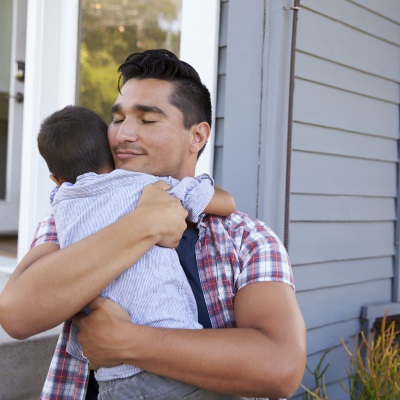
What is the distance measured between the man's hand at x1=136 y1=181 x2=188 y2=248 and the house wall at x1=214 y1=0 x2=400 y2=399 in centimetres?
114

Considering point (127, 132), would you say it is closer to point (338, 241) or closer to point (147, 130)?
point (147, 130)

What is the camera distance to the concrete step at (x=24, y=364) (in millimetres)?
2045

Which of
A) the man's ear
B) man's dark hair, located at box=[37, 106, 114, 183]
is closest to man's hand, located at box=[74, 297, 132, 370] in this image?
man's dark hair, located at box=[37, 106, 114, 183]

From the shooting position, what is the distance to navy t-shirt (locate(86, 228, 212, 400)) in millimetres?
1476

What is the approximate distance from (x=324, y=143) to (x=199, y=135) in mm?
1303

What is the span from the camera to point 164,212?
134 cm

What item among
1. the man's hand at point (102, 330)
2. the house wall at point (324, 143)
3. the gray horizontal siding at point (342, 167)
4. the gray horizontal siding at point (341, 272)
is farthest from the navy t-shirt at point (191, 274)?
the gray horizontal siding at point (341, 272)

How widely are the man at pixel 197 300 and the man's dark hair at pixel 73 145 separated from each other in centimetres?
5

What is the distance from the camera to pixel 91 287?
1215mm

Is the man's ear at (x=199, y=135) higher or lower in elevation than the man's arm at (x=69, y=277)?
higher

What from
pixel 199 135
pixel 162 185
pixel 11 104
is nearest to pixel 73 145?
pixel 162 185

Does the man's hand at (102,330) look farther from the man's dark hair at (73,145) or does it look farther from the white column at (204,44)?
the white column at (204,44)

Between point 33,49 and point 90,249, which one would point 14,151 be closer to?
point 33,49

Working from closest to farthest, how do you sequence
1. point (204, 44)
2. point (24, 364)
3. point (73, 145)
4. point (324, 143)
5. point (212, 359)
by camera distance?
point (212, 359)
point (73, 145)
point (24, 364)
point (204, 44)
point (324, 143)
